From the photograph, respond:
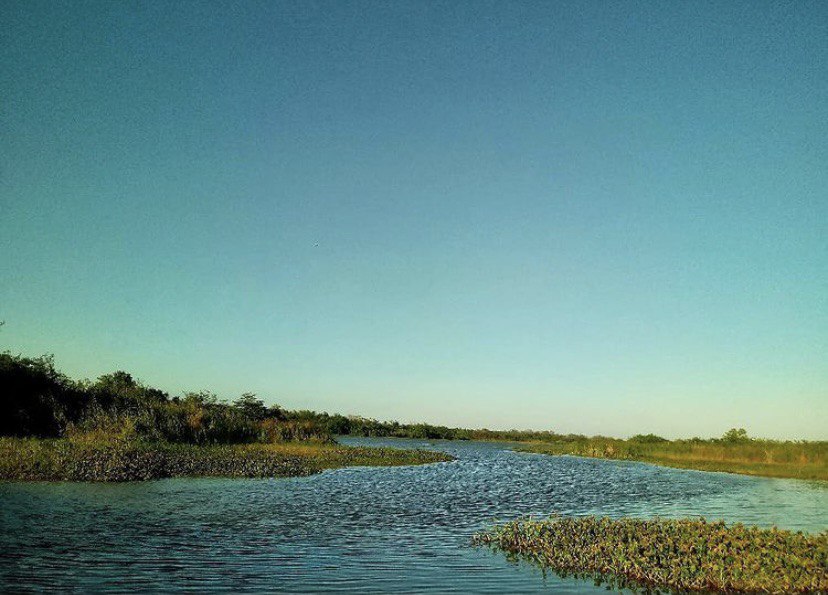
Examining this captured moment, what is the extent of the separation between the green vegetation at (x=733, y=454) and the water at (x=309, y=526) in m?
15.2

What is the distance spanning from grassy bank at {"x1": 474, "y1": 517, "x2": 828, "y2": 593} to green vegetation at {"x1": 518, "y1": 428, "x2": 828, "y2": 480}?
41882mm

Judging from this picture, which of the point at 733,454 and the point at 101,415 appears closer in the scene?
the point at 101,415

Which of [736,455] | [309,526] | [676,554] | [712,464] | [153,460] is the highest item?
[736,455]

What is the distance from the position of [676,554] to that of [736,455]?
60257mm

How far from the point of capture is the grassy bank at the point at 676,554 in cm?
1728

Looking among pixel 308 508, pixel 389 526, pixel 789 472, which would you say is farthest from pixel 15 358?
pixel 789 472

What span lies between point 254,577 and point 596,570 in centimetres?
1035

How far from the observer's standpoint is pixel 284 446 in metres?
64.6

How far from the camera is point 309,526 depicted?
2541 centimetres

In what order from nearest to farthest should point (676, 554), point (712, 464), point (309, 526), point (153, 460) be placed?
1. point (676, 554)
2. point (309, 526)
3. point (153, 460)
4. point (712, 464)

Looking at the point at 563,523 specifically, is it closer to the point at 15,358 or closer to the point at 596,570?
the point at 596,570

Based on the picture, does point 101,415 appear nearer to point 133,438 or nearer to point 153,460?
point 133,438

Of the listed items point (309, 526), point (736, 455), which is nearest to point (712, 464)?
point (736, 455)

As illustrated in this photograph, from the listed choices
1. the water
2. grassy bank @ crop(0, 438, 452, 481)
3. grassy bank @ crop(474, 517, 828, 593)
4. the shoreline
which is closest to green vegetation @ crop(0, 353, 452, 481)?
grassy bank @ crop(0, 438, 452, 481)
